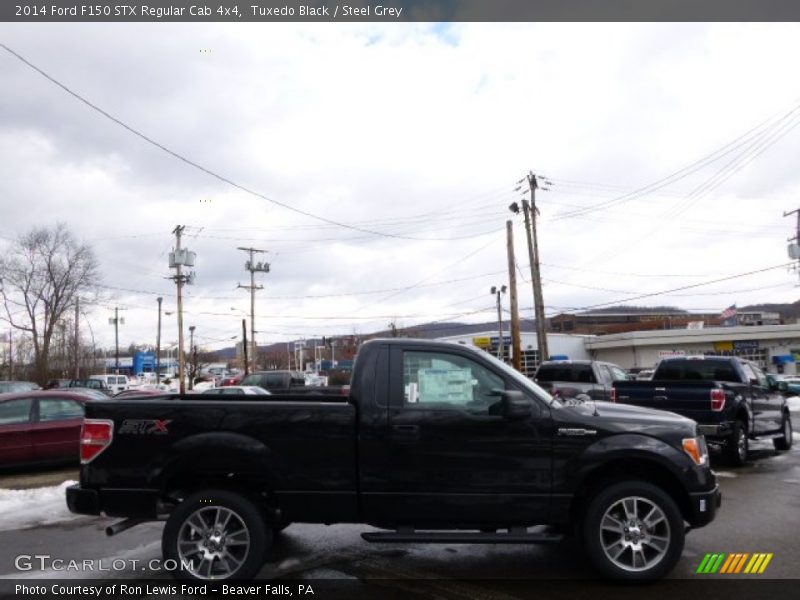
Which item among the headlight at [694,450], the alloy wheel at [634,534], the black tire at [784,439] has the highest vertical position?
the headlight at [694,450]

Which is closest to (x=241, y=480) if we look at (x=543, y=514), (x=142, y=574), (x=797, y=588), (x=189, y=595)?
(x=189, y=595)

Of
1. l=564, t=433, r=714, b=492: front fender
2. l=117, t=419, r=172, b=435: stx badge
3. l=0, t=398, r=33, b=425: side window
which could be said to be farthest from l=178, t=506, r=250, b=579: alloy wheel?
l=0, t=398, r=33, b=425: side window

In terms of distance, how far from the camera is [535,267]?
29500 millimetres

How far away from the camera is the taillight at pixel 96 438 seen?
5.07 meters

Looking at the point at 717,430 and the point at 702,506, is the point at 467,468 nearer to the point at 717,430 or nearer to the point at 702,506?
the point at 702,506

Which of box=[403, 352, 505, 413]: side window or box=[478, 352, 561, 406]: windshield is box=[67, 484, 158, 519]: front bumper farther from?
box=[478, 352, 561, 406]: windshield

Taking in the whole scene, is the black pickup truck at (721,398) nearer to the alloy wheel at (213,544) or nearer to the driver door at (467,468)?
the driver door at (467,468)

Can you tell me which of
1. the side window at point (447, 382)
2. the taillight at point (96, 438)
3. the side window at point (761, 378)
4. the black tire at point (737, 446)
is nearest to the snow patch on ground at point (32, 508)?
the taillight at point (96, 438)

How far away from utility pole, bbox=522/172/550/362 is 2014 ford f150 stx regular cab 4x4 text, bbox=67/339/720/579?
23252mm

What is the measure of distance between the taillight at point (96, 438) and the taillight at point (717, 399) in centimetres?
911

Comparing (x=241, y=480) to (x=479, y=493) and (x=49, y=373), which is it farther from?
(x=49, y=373)

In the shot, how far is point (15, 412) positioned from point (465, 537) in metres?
9.37

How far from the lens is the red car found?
35.3ft

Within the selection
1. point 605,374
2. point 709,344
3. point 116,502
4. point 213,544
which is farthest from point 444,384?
point 709,344
